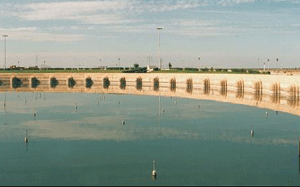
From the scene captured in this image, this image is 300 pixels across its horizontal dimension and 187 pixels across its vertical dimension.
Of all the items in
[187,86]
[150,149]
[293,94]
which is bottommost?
[150,149]

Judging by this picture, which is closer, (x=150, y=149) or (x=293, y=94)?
(x=150, y=149)

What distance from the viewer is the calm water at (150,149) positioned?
32062 millimetres

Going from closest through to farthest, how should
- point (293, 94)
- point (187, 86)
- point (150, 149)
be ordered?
point (150, 149), point (293, 94), point (187, 86)

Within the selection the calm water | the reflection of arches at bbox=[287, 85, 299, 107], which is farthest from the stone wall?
the calm water

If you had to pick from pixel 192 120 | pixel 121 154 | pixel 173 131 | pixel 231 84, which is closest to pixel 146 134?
pixel 173 131

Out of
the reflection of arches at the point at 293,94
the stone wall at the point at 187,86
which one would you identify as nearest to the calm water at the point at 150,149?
the stone wall at the point at 187,86

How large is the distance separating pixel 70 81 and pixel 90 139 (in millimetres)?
136728

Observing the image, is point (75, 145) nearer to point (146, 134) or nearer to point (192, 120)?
point (146, 134)

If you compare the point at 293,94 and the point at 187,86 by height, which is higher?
the point at 187,86

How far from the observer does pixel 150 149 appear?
41.3 meters

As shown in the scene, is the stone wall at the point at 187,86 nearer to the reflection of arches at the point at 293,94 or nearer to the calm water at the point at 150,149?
the reflection of arches at the point at 293,94

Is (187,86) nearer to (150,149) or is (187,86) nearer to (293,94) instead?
(293,94)

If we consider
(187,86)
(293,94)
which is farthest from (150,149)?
(187,86)

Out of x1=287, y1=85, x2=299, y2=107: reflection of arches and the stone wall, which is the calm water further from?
x1=287, y1=85, x2=299, y2=107: reflection of arches
